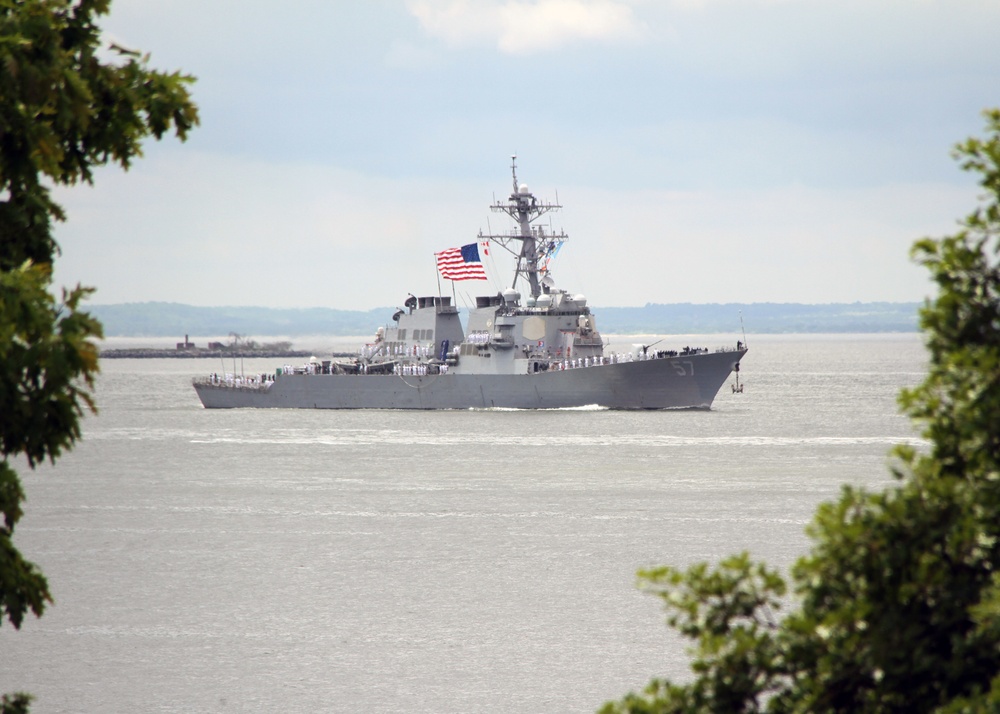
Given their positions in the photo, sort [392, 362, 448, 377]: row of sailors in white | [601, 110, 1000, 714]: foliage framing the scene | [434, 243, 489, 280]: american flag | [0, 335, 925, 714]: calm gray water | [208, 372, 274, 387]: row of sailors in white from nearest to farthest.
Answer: [601, 110, 1000, 714]: foliage framing the scene, [0, 335, 925, 714]: calm gray water, [434, 243, 489, 280]: american flag, [392, 362, 448, 377]: row of sailors in white, [208, 372, 274, 387]: row of sailors in white

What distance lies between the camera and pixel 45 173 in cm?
709

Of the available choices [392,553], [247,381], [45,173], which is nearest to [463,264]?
[247,381]

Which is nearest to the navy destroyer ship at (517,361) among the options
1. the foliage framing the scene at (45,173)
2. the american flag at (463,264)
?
the american flag at (463,264)

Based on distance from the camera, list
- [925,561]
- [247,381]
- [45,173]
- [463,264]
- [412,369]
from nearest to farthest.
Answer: [925,561] → [45,173] → [463,264] → [412,369] → [247,381]

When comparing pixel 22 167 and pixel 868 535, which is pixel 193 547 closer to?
pixel 22 167

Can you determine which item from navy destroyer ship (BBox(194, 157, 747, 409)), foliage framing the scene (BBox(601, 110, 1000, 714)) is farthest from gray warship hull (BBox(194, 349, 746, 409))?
foliage framing the scene (BBox(601, 110, 1000, 714))

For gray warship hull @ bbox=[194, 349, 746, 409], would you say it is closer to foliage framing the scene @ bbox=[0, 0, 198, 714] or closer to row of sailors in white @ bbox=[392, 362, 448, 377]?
row of sailors in white @ bbox=[392, 362, 448, 377]

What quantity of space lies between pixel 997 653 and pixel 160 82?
5724 mm

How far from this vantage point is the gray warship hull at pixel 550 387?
2211 inches

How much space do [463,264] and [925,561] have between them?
50048 mm

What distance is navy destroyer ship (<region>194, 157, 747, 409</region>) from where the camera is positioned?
56.4 m

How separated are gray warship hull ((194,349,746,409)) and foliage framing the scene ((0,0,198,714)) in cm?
4816

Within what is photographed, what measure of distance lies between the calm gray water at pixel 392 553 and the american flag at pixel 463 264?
7.38 meters

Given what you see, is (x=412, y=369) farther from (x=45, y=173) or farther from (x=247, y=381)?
(x=45, y=173)
